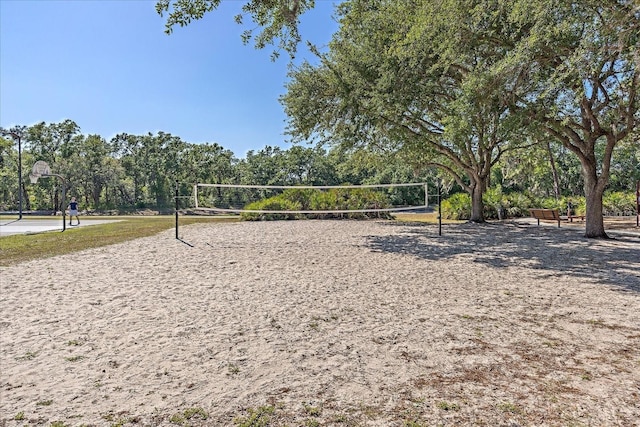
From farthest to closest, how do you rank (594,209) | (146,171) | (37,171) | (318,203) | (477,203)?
(146,171) < (37,171) < (318,203) < (477,203) < (594,209)

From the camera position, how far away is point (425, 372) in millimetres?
2791

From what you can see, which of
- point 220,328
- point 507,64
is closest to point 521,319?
point 220,328

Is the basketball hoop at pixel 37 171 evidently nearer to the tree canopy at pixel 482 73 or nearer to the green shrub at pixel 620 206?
the tree canopy at pixel 482 73

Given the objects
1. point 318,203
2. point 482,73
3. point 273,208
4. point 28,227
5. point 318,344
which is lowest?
point 318,344

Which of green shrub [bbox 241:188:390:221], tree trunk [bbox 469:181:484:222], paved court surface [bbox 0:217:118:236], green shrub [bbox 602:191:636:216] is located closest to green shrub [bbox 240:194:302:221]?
green shrub [bbox 241:188:390:221]

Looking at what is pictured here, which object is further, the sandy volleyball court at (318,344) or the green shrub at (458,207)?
the green shrub at (458,207)

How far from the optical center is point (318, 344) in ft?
10.9

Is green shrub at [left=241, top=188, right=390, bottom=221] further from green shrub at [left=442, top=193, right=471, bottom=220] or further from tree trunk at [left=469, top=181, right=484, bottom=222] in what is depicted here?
tree trunk at [left=469, top=181, right=484, bottom=222]

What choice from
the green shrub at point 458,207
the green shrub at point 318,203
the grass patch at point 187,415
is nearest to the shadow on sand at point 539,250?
the grass patch at point 187,415

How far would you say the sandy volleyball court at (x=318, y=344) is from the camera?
229 cm

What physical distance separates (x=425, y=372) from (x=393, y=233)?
31.6 ft

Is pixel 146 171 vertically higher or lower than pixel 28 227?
higher

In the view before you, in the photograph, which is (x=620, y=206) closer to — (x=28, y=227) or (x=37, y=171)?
(x=28, y=227)

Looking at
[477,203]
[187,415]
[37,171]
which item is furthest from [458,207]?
[37,171]
